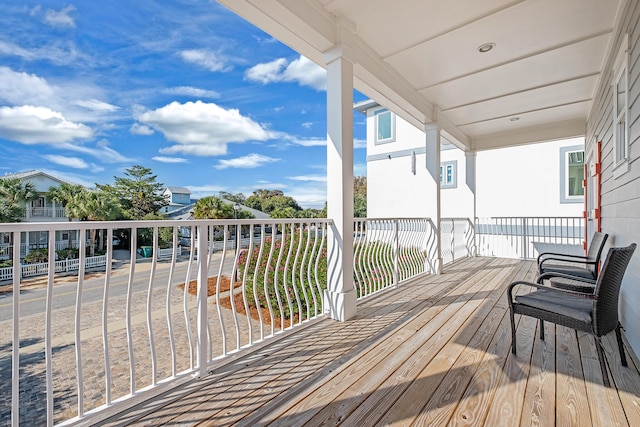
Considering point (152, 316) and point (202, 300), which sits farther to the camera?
point (152, 316)

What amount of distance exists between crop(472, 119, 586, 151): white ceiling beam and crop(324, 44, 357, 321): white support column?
5156mm

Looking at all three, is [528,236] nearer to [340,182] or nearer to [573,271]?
[573,271]

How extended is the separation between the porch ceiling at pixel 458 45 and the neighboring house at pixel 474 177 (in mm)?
1584

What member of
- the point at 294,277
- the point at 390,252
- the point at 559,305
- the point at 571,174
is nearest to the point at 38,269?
the point at 294,277

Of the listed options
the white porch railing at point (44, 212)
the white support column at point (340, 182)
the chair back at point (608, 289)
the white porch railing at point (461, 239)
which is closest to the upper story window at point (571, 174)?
the white porch railing at point (461, 239)

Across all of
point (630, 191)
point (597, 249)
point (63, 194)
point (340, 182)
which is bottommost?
point (597, 249)

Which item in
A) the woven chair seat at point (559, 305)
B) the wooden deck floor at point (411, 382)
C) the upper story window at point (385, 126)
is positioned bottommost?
the wooden deck floor at point (411, 382)

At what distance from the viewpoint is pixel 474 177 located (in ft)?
23.5

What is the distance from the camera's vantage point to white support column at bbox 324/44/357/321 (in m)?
2.95

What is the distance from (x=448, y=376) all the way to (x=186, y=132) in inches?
2203

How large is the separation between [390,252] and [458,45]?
2.78m

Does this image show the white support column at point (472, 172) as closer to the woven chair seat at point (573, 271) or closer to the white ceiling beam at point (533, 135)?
the white ceiling beam at point (533, 135)

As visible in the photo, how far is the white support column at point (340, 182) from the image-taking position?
2947 millimetres

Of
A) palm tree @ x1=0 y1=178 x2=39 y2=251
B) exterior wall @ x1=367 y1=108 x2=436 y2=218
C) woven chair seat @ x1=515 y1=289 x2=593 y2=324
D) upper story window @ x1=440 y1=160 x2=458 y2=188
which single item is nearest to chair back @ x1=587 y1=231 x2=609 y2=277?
woven chair seat @ x1=515 y1=289 x2=593 y2=324
